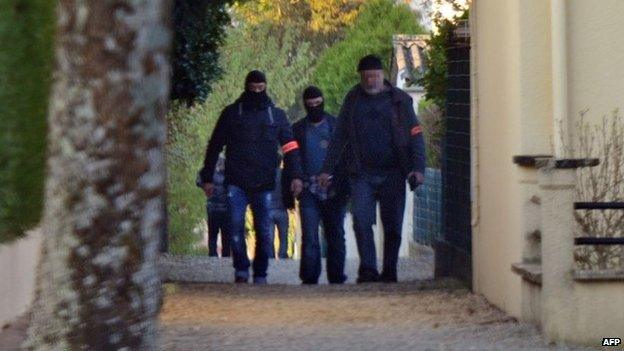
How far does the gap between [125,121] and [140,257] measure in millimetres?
534

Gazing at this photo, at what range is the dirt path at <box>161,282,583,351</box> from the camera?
878cm

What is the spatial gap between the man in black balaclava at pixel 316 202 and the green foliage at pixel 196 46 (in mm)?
1227

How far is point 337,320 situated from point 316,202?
3929mm

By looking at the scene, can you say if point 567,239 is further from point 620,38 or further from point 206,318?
point 206,318

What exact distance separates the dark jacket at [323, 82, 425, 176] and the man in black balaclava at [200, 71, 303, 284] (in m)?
0.50

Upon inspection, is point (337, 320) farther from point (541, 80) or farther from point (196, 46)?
point (196, 46)

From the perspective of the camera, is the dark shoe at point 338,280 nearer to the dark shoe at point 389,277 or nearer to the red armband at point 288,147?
the dark shoe at point 389,277

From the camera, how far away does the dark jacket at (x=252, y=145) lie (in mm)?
13461

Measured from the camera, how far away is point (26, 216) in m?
8.71

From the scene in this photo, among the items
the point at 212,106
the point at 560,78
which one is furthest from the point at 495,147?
the point at 212,106

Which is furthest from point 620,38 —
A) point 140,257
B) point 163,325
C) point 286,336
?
point 140,257

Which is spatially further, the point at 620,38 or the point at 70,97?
A: the point at 620,38

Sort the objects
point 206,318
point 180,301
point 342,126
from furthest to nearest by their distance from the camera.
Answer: point 342,126 < point 180,301 < point 206,318

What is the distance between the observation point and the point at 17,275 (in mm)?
9977
